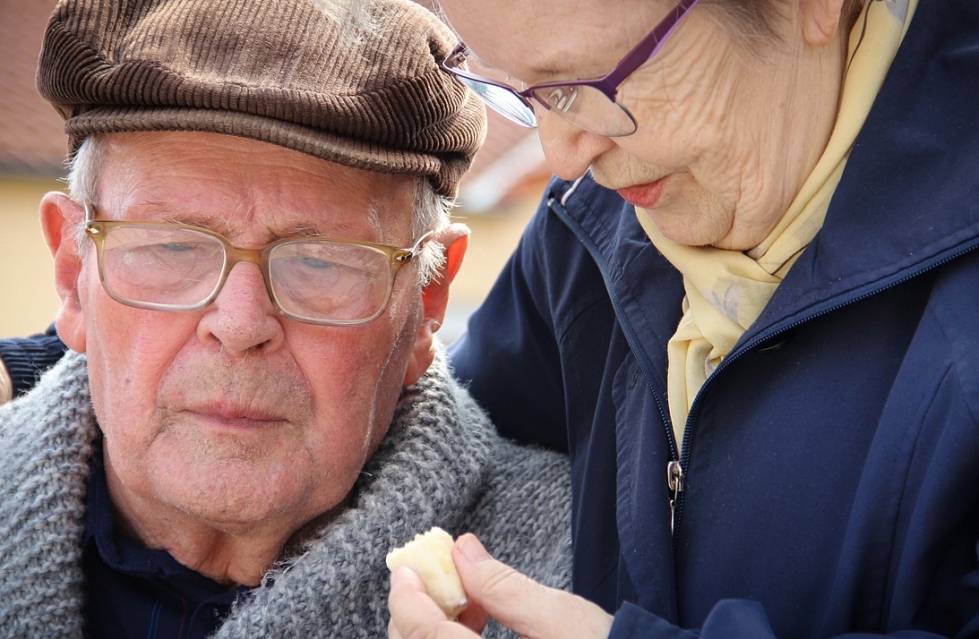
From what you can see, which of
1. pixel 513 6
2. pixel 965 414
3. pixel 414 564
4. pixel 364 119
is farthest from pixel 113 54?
pixel 965 414

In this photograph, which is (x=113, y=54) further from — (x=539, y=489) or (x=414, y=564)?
(x=539, y=489)

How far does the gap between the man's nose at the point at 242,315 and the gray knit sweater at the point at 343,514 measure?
445 millimetres

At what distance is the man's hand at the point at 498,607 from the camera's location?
146 centimetres

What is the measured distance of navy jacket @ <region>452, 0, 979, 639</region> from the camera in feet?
4.63

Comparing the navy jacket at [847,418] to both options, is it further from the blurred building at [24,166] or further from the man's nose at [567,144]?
the blurred building at [24,166]

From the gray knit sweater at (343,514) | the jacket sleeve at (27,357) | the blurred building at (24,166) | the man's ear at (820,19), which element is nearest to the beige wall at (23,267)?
the blurred building at (24,166)

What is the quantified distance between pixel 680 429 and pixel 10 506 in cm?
138

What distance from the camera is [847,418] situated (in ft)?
5.21

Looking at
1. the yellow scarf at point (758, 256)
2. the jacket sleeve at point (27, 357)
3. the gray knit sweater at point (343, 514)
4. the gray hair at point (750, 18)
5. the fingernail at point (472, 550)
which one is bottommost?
the jacket sleeve at point (27, 357)

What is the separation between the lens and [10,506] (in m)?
2.09

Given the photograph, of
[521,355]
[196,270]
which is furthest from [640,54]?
[521,355]

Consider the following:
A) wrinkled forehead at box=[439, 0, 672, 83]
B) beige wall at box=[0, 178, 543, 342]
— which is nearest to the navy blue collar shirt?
wrinkled forehead at box=[439, 0, 672, 83]

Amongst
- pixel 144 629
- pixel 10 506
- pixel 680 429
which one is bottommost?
pixel 144 629

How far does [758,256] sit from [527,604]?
715 millimetres
